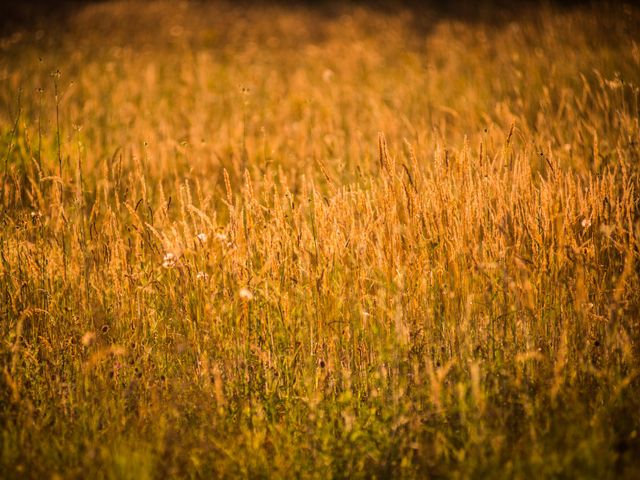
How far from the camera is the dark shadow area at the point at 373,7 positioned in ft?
36.3

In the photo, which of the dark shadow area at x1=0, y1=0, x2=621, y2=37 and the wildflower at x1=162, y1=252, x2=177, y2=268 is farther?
the dark shadow area at x1=0, y1=0, x2=621, y2=37

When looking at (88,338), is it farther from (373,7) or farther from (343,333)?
(373,7)

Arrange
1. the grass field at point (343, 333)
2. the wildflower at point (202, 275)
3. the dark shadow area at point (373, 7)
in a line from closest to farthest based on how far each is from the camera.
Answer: the grass field at point (343, 333) < the wildflower at point (202, 275) < the dark shadow area at point (373, 7)

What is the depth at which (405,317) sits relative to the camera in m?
2.44

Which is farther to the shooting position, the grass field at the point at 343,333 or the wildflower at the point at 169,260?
the wildflower at the point at 169,260

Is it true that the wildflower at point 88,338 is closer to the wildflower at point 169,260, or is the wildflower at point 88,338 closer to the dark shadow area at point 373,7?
the wildflower at point 169,260

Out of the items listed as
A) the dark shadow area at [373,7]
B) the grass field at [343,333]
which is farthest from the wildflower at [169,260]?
the dark shadow area at [373,7]

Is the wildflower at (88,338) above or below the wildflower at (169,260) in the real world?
below

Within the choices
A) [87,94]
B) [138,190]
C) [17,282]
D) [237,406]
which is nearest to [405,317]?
[237,406]

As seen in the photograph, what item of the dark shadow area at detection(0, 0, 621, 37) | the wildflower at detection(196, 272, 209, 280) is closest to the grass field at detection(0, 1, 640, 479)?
the wildflower at detection(196, 272, 209, 280)

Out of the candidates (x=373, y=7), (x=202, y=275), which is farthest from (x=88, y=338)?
(x=373, y=7)

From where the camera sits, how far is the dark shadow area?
11.1m

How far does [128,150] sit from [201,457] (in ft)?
10.9

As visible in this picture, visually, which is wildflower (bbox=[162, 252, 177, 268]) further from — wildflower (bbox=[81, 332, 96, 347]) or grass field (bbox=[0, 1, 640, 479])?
wildflower (bbox=[81, 332, 96, 347])
